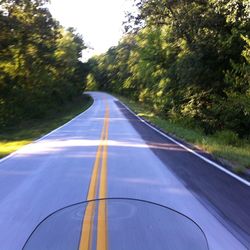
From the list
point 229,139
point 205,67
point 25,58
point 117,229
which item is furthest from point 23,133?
point 117,229

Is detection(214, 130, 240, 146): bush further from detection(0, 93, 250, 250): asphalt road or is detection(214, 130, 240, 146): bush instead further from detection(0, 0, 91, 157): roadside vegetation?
detection(0, 0, 91, 157): roadside vegetation

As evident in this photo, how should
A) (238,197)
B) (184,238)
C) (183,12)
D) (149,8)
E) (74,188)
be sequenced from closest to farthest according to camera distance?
(184,238)
(238,197)
(74,188)
(183,12)
(149,8)

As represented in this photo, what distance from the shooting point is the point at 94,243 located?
17.3 ft

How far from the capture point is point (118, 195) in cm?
843

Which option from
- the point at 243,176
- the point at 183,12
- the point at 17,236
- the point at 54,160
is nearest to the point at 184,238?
the point at 17,236

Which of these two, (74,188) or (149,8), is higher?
→ (149,8)

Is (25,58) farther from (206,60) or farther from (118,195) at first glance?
(118,195)

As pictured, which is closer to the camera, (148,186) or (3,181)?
(148,186)

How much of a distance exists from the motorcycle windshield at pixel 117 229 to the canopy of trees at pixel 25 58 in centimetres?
2540

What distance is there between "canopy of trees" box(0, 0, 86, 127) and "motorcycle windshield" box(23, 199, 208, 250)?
83.3ft

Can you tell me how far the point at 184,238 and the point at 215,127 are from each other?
2211 centimetres

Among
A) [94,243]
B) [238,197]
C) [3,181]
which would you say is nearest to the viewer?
[94,243]

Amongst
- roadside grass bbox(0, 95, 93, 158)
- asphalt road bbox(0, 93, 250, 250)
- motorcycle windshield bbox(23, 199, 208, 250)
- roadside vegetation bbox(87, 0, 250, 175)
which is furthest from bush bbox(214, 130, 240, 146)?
motorcycle windshield bbox(23, 199, 208, 250)

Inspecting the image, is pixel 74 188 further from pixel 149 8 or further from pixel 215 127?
pixel 149 8
